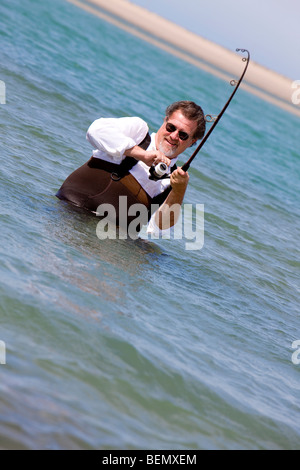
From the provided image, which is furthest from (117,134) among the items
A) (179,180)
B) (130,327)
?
(130,327)

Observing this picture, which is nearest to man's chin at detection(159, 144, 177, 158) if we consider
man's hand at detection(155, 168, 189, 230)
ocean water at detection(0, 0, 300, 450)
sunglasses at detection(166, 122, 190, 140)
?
sunglasses at detection(166, 122, 190, 140)

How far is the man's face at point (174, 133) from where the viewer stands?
5996 millimetres

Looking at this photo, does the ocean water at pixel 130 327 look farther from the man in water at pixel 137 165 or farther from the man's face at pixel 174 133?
the man's face at pixel 174 133

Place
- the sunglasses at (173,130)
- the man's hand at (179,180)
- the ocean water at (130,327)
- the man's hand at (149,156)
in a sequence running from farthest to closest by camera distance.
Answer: the sunglasses at (173,130)
the man's hand at (149,156)
the man's hand at (179,180)
the ocean water at (130,327)

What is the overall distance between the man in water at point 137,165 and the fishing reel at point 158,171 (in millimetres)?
63

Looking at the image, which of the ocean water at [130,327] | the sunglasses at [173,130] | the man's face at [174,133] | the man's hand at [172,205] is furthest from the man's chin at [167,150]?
the ocean water at [130,327]

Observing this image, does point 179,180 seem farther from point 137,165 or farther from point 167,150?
point 137,165

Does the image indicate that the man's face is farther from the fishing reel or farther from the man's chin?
the fishing reel

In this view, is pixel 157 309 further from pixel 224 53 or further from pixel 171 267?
pixel 224 53

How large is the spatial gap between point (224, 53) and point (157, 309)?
135842 mm

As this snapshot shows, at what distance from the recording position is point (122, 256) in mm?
6328

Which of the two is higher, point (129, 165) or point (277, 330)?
point (129, 165)

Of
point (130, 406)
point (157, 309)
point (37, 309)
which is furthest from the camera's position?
point (157, 309)

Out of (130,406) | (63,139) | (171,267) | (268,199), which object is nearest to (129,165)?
(171,267)
